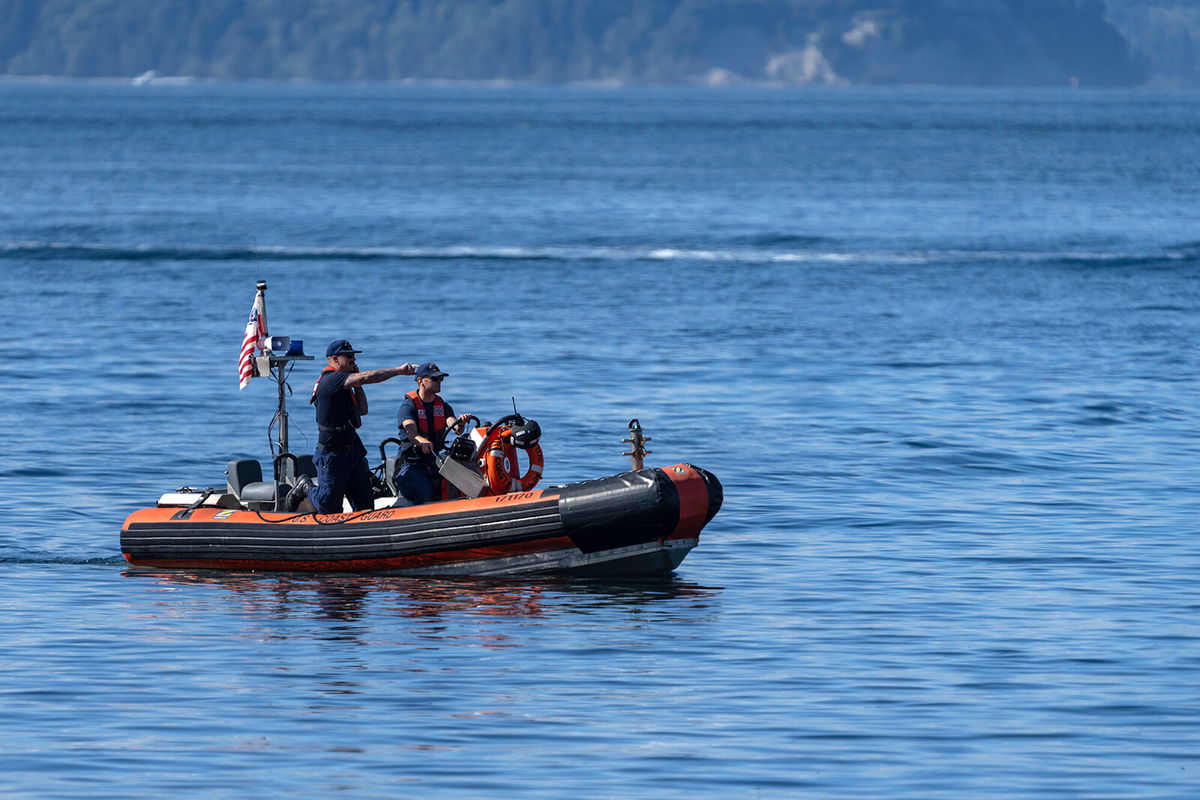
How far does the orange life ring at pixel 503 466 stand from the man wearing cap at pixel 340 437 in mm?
1168

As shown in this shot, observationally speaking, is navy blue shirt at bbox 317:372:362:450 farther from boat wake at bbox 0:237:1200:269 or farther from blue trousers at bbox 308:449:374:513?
boat wake at bbox 0:237:1200:269

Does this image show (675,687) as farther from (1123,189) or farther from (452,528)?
(1123,189)

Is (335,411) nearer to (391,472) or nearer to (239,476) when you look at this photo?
(391,472)

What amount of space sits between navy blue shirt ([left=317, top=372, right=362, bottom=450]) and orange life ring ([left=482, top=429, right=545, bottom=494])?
122 centimetres

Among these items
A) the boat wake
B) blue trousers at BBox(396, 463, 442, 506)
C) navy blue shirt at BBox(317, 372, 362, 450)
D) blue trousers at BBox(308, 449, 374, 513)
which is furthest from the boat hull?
the boat wake

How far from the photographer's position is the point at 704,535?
19.4m

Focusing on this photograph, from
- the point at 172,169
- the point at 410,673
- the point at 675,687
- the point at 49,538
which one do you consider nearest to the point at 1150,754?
the point at 675,687

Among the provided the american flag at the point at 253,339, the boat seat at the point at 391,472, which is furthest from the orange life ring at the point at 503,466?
the american flag at the point at 253,339

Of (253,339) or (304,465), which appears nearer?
(253,339)

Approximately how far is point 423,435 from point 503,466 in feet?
2.55

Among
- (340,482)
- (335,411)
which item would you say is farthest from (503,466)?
(335,411)

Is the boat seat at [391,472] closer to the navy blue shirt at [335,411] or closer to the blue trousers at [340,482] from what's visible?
the blue trousers at [340,482]

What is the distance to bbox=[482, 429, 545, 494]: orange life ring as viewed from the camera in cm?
1714

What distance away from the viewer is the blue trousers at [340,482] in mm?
17031
